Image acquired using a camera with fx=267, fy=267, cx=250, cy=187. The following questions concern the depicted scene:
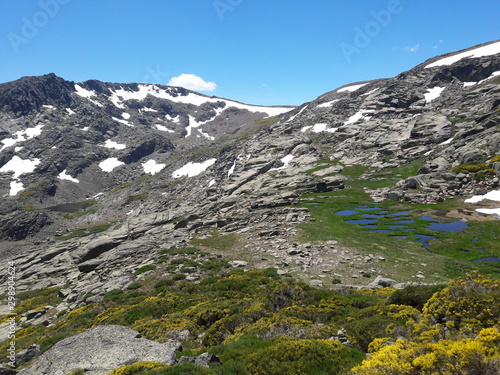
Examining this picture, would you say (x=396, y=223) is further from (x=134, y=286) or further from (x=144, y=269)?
(x=134, y=286)

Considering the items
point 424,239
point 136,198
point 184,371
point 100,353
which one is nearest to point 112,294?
point 100,353

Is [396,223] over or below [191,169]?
below

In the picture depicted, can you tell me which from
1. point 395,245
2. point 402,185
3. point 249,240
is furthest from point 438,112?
point 249,240

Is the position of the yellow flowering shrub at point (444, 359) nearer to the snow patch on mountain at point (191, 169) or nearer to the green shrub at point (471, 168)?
the green shrub at point (471, 168)

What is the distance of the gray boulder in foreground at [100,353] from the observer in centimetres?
1251

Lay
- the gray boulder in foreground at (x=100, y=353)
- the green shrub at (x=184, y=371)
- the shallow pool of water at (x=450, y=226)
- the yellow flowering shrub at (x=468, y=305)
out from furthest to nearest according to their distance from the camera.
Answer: the shallow pool of water at (x=450, y=226) → the gray boulder in foreground at (x=100, y=353) → the yellow flowering shrub at (x=468, y=305) → the green shrub at (x=184, y=371)

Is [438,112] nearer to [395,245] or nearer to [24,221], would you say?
[395,245]

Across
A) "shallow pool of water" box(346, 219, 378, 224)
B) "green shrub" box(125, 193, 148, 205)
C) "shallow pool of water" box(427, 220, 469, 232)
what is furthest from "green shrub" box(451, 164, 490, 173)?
"green shrub" box(125, 193, 148, 205)

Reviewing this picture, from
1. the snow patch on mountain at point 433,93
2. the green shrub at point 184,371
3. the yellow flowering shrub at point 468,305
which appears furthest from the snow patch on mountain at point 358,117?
the green shrub at point 184,371

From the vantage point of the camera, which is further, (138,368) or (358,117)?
(358,117)

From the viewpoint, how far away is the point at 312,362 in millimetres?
10688

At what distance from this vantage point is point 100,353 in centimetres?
1355

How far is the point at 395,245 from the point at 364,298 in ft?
73.8

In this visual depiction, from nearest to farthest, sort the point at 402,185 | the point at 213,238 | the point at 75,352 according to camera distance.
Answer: the point at 75,352 < the point at 213,238 < the point at 402,185
